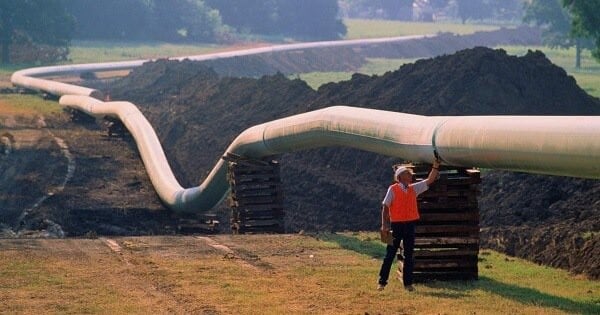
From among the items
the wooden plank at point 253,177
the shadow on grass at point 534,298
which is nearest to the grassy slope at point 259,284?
the shadow on grass at point 534,298

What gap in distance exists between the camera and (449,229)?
18.6 metres

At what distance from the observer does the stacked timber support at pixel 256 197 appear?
2912cm

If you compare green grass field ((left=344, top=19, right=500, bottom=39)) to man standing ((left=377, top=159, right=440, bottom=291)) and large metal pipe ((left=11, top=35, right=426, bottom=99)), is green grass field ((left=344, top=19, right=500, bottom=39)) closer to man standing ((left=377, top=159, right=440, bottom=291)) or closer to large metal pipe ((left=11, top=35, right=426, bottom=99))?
large metal pipe ((left=11, top=35, right=426, bottom=99))

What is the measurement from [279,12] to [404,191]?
128810 mm

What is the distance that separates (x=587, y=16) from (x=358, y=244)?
1145 inches

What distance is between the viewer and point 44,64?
98.1m

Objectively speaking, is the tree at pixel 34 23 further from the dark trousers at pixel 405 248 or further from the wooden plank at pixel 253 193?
the dark trousers at pixel 405 248

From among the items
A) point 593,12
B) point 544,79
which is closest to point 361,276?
point 544,79

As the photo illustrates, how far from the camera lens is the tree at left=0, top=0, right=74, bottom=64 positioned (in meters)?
94.4

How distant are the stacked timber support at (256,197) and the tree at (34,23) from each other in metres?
67.4

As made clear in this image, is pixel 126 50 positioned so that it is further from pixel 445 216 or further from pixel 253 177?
pixel 445 216

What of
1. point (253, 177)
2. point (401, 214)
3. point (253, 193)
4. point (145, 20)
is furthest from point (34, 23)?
point (401, 214)

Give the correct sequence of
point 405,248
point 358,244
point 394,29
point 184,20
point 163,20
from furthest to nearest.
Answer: point 394,29
point 184,20
point 163,20
point 358,244
point 405,248

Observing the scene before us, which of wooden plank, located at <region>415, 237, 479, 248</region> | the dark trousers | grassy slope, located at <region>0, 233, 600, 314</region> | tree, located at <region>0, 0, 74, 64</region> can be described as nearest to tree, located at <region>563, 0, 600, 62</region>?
grassy slope, located at <region>0, 233, 600, 314</region>
